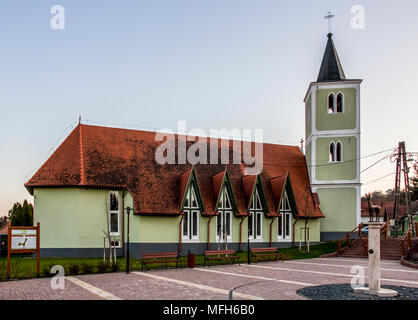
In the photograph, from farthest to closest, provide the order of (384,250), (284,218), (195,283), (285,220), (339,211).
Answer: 1. (339,211)
2. (285,220)
3. (284,218)
4. (384,250)
5. (195,283)

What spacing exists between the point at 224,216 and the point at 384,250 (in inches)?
443

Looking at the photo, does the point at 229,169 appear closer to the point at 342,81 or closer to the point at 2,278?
the point at 342,81

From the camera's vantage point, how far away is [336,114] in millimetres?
38219

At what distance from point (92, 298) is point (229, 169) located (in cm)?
2308

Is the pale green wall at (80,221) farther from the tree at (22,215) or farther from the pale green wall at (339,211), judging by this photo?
the tree at (22,215)

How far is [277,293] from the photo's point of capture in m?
13.6

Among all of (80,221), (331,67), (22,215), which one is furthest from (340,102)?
(22,215)

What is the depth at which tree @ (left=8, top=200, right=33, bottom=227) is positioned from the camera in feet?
148

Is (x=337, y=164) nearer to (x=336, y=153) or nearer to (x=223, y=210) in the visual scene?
(x=336, y=153)

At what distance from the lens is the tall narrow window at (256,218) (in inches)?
1314

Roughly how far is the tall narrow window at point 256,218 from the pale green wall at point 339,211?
707cm

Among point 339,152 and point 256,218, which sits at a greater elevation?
point 339,152

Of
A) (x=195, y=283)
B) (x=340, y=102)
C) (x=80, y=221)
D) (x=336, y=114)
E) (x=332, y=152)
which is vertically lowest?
(x=195, y=283)
